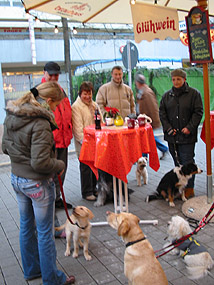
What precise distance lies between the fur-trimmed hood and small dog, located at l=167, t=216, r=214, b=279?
70.4 inches

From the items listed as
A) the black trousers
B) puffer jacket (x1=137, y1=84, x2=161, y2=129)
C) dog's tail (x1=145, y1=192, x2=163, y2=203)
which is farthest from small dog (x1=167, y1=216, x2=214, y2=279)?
puffer jacket (x1=137, y1=84, x2=161, y2=129)

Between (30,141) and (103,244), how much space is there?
1.87 m

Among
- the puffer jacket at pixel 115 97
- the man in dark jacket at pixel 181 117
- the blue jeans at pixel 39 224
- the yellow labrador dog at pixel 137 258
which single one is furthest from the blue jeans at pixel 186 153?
the blue jeans at pixel 39 224

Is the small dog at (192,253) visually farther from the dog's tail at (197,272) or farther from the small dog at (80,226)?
the small dog at (80,226)

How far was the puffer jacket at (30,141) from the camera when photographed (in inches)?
97.5

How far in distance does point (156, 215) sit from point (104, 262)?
1393 mm

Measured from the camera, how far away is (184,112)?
4961mm

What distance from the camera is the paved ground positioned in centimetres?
312

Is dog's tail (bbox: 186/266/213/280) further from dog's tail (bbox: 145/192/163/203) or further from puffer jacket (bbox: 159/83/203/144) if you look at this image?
puffer jacket (bbox: 159/83/203/144)

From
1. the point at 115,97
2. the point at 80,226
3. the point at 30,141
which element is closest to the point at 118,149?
the point at 80,226

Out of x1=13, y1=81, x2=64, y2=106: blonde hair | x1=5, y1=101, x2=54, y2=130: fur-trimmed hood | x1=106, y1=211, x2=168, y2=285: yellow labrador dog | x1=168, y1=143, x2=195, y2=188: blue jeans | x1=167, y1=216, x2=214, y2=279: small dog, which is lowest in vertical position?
x1=167, y1=216, x2=214, y2=279: small dog

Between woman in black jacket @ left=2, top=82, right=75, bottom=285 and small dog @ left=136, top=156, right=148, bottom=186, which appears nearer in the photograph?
woman in black jacket @ left=2, top=82, right=75, bottom=285

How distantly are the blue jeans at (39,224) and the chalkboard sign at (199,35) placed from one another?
2885 mm

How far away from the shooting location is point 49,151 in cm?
255
